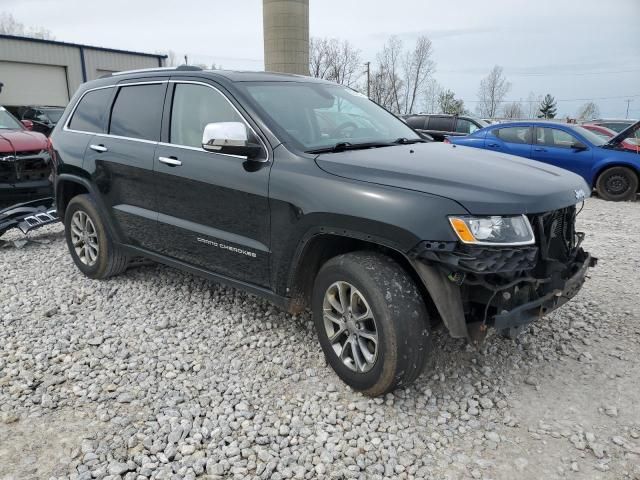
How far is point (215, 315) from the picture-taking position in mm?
4133

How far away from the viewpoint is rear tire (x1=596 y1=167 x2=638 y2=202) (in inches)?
371

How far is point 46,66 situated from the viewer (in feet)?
90.6

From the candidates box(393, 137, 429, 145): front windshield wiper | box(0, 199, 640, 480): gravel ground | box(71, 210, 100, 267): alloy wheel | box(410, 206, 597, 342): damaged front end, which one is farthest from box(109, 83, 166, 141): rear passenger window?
box(410, 206, 597, 342): damaged front end

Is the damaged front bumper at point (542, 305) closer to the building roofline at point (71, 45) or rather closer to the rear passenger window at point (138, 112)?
the rear passenger window at point (138, 112)

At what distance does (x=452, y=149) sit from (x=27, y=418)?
10.4ft

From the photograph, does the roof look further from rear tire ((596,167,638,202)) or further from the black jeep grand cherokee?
rear tire ((596,167,638,202))

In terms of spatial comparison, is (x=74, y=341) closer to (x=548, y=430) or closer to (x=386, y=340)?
(x=386, y=340)

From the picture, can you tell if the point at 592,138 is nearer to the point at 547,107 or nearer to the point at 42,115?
the point at 42,115

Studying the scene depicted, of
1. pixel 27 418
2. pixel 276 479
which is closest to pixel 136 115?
pixel 27 418

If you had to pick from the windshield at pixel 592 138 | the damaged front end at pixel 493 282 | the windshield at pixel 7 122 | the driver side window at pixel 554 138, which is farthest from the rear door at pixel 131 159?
the windshield at pixel 592 138

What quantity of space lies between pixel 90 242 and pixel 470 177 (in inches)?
143

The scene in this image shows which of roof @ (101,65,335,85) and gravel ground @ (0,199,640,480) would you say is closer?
gravel ground @ (0,199,640,480)

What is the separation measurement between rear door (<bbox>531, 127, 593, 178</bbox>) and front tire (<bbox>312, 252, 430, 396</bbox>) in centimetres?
812

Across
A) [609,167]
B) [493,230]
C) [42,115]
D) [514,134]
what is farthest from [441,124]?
[42,115]
